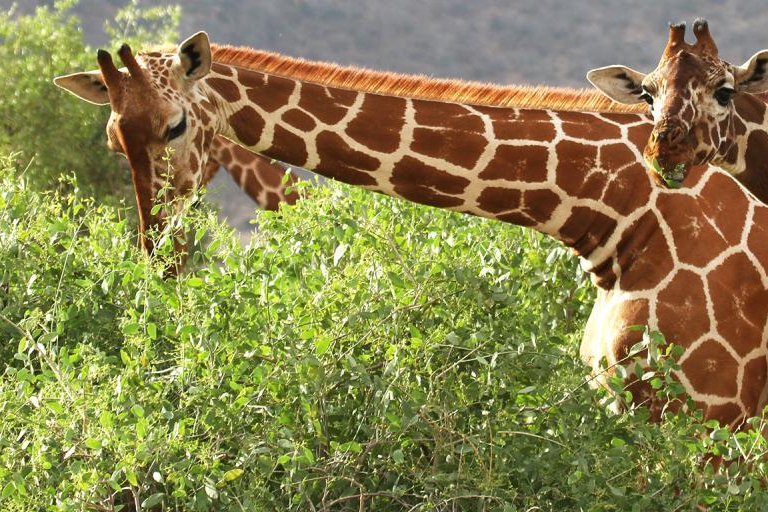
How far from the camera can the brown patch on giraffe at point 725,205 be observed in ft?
20.1

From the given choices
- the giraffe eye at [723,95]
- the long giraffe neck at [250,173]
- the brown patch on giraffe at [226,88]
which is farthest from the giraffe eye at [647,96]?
the long giraffe neck at [250,173]

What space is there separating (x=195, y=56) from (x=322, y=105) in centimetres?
56

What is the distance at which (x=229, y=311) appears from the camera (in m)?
4.82

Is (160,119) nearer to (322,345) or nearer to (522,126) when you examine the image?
(522,126)

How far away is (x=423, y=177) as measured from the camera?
20.2 feet

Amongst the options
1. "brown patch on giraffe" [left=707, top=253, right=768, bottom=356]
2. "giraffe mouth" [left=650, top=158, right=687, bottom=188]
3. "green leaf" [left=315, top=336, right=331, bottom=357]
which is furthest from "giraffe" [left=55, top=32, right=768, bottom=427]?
"green leaf" [left=315, top=336, right=331, bottom=357]

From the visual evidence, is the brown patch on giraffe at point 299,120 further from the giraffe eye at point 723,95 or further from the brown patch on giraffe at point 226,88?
the giraffe eye at point 723,95

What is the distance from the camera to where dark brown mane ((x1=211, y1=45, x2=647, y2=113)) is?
6.39 metres

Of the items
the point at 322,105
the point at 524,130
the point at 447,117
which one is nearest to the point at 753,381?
the point at 524,130

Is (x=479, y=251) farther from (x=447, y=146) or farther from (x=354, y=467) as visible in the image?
(x=354, y=467)

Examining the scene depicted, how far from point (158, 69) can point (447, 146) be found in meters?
1.25

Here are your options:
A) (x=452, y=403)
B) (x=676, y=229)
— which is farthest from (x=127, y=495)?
(x=676, y=229)

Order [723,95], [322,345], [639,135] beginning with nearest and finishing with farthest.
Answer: [322,345], [723,95], [639,135]

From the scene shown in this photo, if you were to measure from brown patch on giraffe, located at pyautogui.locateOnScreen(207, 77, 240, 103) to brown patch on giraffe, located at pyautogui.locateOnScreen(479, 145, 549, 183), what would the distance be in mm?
1100
